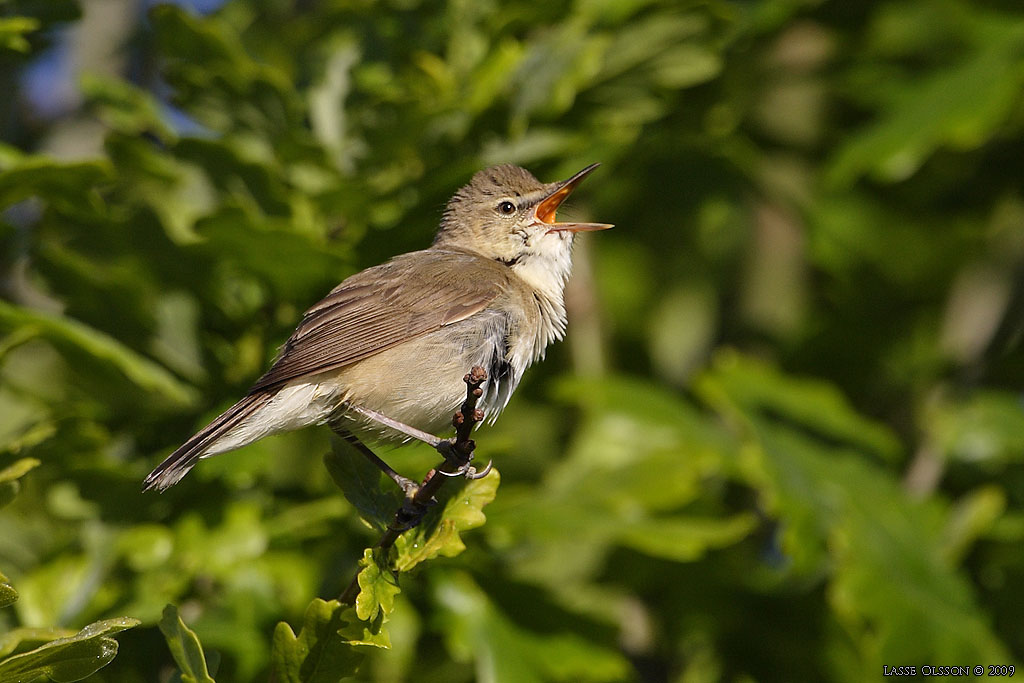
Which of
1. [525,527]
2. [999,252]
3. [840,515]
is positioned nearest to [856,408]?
[999,252]

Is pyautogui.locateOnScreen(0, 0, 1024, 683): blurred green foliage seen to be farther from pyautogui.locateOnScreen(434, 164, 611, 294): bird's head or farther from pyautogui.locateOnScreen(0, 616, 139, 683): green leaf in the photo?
pyautogui.locateOnScreen(434, 164, 611, 294): bird's head

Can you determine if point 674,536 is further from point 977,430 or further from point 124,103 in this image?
point 124,103

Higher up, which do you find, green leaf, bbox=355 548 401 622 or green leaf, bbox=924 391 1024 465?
green leaf, bbox=355 548 401 622

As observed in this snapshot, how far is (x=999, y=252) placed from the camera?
4973 millimetres

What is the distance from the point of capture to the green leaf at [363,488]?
2.46 meters

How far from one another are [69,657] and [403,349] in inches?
59.9

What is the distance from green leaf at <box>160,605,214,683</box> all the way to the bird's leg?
2.49 feet

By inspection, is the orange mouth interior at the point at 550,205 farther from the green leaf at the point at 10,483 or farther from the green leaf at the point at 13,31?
the green leaf at the point at 10,483

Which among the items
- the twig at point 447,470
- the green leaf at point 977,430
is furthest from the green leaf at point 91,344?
the green leaf at point 977,430

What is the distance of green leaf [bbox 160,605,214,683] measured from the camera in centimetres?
211

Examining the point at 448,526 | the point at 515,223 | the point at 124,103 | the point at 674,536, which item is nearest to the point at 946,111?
the point at 515,223

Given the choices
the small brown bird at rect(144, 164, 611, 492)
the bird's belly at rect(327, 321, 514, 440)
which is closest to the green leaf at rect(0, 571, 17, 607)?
the small brown bird at rect(144, 164, 611, 492)

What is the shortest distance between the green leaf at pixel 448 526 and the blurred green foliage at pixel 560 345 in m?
0.01

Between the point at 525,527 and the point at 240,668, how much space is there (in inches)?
35.0
